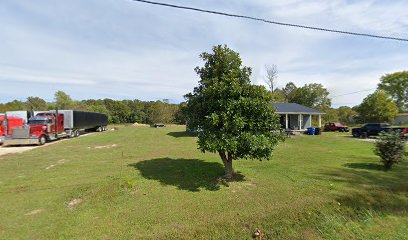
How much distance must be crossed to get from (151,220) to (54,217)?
2306 mm

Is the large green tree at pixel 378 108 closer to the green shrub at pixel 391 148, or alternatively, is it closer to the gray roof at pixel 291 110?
the gray roof at pixel 291 110

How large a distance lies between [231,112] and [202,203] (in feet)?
9.25

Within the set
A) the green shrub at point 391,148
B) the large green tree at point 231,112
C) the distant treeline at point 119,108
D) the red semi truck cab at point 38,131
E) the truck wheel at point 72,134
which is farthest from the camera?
the distant treeline at point 119,108

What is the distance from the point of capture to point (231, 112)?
7012 millimetres

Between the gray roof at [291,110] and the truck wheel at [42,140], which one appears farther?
the gray roof at [291,110]

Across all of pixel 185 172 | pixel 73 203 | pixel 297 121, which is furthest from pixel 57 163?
pixel 297 121

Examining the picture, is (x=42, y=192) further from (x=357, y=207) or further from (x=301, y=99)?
(x=301, y=99)

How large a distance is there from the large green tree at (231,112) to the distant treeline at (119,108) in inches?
2317

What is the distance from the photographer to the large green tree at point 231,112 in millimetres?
6957

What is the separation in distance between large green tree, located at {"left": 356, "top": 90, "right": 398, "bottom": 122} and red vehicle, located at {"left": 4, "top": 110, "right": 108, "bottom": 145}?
59.1m

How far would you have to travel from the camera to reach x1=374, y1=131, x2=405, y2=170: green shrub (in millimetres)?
9477

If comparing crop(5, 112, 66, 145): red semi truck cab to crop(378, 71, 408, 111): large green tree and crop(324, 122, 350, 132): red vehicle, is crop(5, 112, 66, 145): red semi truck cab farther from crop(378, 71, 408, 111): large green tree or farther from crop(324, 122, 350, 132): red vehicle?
crop(378, 71, 408, 111): large green tree

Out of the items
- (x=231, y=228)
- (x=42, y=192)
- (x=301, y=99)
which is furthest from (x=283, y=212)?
(x=301, y=99)

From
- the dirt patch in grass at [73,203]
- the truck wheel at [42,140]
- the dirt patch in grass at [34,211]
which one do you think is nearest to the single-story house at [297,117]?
the truck wheel at [42,140]
